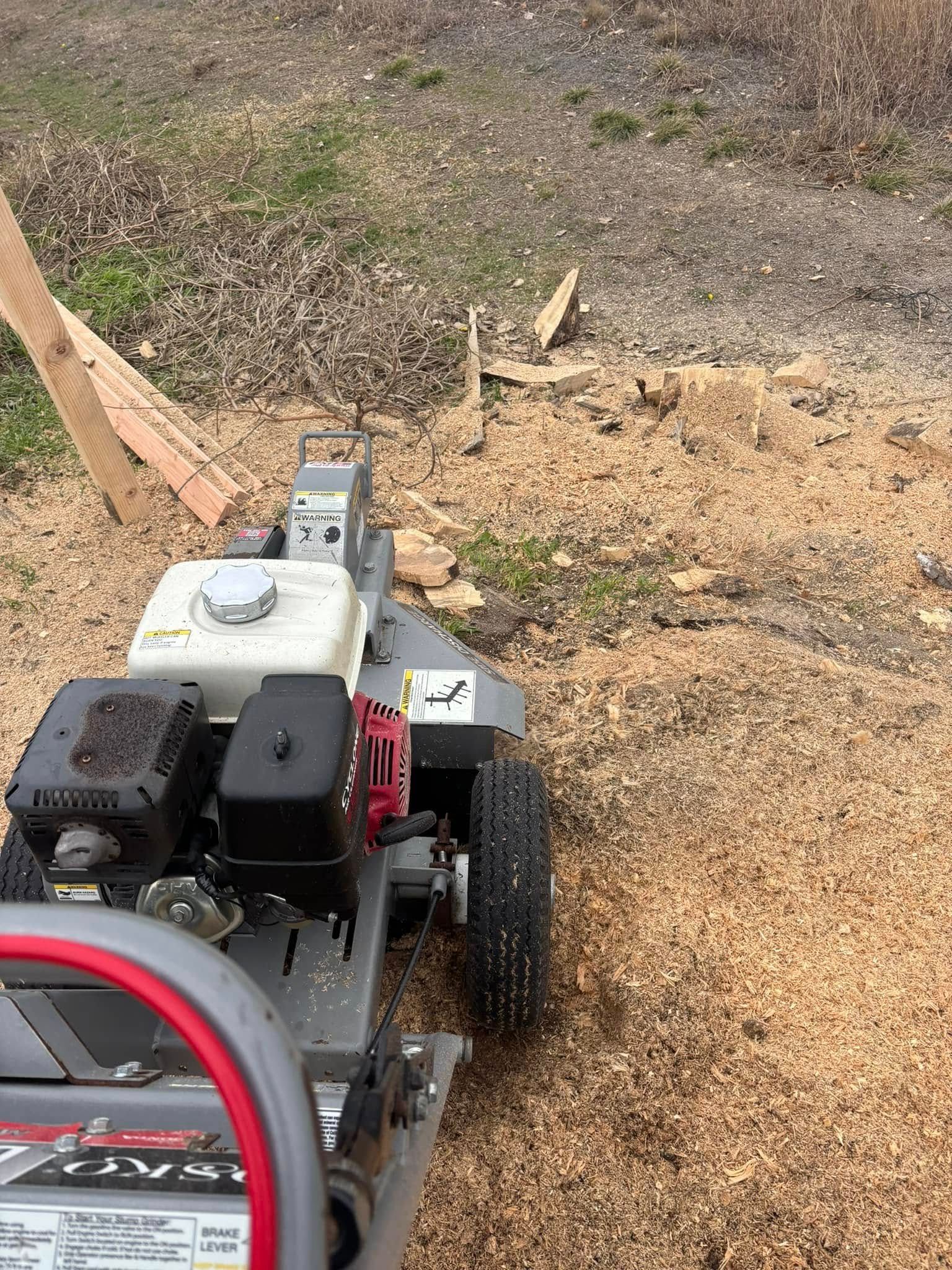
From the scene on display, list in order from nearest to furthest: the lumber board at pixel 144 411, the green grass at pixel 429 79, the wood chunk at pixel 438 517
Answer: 1. the wood chunk at pixel 438 517
2. the lumber board at pixel 144 411
3. the green grass at pixel 429 79

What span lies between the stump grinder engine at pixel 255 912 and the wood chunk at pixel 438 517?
3.86 ft

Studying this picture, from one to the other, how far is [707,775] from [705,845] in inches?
9.8

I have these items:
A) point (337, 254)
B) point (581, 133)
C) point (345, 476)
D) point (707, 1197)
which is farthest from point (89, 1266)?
point (581, 133)

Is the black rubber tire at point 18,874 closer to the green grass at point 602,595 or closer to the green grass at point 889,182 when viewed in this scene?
the green grass at point 602,595

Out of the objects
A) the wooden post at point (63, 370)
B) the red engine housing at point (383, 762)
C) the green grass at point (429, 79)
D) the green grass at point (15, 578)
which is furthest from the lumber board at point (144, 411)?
the green grass at point (429, 79)

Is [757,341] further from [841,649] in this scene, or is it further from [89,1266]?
[89,1266]

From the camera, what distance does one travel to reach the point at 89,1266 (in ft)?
3.05

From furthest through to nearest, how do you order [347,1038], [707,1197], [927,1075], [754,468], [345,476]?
[754,468]
[345,476]
[927,1075]
[707,1197]
[347,1038]

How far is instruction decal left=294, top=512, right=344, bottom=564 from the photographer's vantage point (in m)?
2.63

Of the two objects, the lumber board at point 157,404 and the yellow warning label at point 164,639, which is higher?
the yellow warning label at point 164,639

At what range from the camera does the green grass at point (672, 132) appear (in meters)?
7.12

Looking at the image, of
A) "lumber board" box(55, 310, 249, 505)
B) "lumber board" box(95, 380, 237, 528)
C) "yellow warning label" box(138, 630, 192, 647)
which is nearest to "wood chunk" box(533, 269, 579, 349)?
"lumber board" box(55, 310, 249, 505)

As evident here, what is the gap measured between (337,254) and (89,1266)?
5.73 meters

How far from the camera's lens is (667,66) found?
771cm
